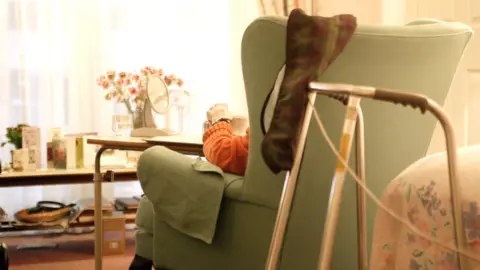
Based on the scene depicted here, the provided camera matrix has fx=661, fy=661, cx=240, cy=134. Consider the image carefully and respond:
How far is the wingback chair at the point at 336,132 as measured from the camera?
170cm

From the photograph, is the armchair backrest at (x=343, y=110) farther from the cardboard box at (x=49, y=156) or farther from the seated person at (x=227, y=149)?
the cardboard box at (x=49, y=156)

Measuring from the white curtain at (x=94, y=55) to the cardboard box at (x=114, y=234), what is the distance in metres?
0.67

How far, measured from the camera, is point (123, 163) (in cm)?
357

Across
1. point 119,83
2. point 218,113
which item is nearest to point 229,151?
point 218,113

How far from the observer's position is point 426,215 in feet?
3.73

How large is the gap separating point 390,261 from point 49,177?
251 cm

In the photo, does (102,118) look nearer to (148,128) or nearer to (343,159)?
(148,128)

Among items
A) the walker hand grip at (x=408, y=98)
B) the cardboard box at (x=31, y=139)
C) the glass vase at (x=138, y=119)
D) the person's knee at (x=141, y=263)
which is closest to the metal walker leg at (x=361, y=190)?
the walker hand grip at (x=408, y=98)

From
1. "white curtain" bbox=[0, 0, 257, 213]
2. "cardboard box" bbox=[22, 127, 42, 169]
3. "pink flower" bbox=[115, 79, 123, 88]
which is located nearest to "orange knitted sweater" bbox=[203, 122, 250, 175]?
"pink flower" bbox=[115, 79, 123, 88]

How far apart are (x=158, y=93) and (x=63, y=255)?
1.06 metres

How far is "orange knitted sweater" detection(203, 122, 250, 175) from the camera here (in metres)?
2.07

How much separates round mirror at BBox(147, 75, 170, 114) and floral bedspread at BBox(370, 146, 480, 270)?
6.19 ft

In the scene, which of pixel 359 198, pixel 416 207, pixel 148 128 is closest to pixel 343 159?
pixel 416 207

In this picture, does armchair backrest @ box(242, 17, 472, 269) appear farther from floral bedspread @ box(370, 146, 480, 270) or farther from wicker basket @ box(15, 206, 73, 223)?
wicker basket @ box(15, 206, 73, 223)
